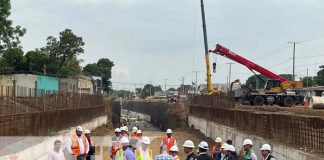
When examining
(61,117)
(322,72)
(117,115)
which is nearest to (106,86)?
(117,115)

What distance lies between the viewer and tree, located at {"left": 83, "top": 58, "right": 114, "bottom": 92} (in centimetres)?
10445

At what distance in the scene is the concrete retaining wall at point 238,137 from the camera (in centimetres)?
1368

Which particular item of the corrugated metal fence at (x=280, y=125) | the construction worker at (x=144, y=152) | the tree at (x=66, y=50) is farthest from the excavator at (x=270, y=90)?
the construction worker at (x=144, y=152)

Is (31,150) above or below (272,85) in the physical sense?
below

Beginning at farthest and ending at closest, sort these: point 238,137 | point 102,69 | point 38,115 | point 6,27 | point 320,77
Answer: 1. point 102,69
2. point 320,77
3. point 6,27
4. point 238,137
5. point 38,115

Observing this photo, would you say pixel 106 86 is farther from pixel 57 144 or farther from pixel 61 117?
pixel 57 144

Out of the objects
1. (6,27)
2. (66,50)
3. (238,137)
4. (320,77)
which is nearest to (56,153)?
(238,137)

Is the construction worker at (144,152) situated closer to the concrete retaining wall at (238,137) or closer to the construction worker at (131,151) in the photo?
the construction worker at (131,151)

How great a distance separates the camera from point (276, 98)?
140ft

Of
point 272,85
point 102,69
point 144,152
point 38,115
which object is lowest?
point 144,152

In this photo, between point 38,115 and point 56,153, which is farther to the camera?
point 38,115

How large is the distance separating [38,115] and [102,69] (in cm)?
9240

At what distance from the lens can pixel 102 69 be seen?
110375 mm

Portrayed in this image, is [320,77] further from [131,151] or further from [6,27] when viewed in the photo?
[131,151]
